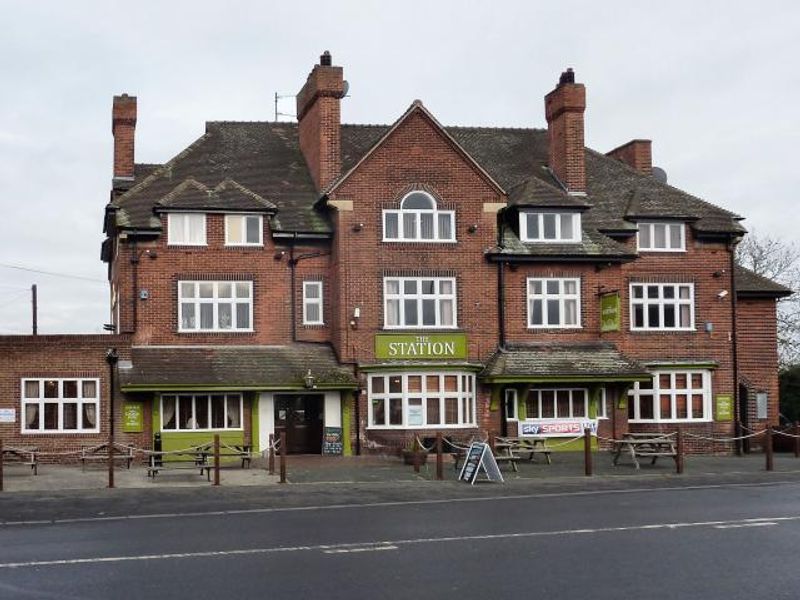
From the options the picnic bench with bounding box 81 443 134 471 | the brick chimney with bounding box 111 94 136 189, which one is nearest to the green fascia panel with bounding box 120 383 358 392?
the picnic bench with bounding box 81 443 134 471

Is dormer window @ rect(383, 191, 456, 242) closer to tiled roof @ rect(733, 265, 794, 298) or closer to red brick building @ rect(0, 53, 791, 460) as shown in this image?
red brick building @ rect(0, 53, 791, 460)

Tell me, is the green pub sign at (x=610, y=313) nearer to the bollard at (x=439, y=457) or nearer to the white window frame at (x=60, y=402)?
the bollard at (x=439, y=457)

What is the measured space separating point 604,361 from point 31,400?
16012 mm

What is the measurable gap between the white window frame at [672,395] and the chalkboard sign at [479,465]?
11419 mm

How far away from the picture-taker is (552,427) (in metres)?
33.1

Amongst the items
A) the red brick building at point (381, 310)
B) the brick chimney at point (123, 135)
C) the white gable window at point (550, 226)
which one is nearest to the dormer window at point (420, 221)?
the red brick building at point (381, 310)

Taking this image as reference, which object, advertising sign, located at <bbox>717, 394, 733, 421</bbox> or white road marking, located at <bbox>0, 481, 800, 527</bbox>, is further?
advertising sign, located at <bbox>717, 394, 733, 421</bbox>

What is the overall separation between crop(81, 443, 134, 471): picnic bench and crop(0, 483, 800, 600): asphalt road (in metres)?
7.56

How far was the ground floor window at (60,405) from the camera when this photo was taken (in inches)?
1188

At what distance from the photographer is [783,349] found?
58.7 metres

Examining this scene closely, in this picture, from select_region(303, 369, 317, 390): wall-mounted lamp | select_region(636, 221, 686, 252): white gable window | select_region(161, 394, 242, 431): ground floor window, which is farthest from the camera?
select_region(636, 221, 686, 252): white gable window

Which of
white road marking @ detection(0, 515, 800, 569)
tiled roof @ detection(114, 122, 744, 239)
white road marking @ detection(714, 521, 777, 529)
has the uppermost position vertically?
tiled roof @ detection(114, 122, 744, 239)

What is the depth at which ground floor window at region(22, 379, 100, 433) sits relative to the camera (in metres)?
30.2

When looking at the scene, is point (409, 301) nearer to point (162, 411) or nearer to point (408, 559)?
point (162, 411)
